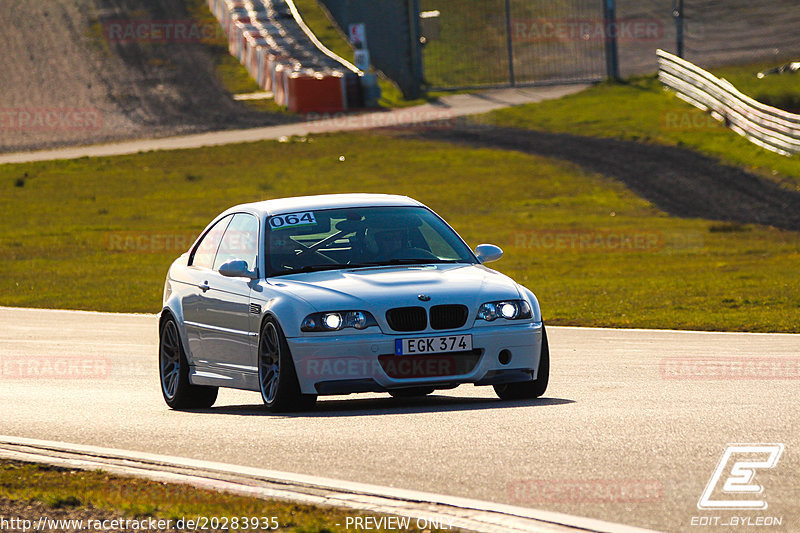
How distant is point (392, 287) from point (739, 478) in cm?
369

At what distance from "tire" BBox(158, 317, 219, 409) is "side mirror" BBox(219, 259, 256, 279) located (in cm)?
123

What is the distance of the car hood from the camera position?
9836 millimetres

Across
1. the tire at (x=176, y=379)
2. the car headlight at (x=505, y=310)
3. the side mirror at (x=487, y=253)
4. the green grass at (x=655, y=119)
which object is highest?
the side mirror at (x=487, y=253)

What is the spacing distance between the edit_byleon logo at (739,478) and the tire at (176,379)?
5.10m

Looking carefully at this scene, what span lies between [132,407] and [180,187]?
2998 centimetres

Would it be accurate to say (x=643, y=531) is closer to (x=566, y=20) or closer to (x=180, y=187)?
(x=180, y=187)

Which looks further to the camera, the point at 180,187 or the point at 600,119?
the point at 600,119

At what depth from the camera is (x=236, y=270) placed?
10594mm

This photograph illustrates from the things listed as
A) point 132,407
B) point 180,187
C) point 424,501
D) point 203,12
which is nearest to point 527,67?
point 203,12

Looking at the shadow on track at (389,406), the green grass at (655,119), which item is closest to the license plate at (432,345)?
the shadow on track at (389,406)

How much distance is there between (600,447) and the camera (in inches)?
305

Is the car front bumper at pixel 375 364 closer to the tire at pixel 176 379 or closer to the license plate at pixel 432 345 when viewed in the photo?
the license plate at pixel 432 345

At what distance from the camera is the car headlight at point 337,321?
9.76m

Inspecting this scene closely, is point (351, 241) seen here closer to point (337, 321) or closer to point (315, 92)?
point (337, 321)
